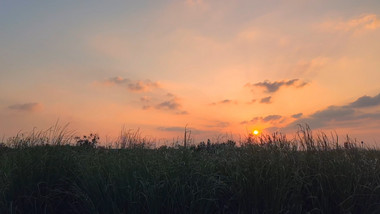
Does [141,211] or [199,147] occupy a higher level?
[199,147]

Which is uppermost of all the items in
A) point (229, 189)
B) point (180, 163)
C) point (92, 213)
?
point (180, 163)

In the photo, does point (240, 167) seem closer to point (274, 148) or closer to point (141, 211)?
point (274, 148)

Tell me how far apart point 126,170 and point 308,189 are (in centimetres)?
376

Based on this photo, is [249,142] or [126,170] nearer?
[126,170]

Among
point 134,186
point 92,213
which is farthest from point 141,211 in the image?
point 92,213

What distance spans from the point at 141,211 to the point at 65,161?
240 centimetres

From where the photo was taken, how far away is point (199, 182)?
7.51 m

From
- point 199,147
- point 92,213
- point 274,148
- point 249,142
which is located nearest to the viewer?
point 92,213

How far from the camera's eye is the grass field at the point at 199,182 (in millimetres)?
7242

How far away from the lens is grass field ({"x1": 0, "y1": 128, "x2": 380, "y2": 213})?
23.8ft

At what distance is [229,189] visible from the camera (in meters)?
7.61

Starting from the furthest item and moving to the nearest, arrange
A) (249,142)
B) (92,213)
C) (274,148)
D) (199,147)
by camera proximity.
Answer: (199,147), (249,142), (274,148), (92,213)

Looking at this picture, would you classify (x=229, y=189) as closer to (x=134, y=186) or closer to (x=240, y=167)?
(x=240, y=167)

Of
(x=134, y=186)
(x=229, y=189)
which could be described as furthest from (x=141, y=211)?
(x=229, y=189)
